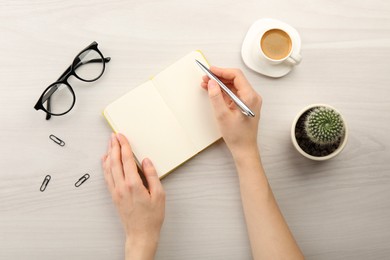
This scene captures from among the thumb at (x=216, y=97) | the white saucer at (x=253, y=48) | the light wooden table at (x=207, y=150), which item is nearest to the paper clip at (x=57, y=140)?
the light wooden table at (x=207, y=150)

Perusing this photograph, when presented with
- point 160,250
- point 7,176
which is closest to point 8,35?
point 7,176

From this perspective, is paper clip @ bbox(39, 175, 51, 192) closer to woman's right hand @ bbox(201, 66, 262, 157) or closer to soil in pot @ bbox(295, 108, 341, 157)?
woman's right hand @ bbox(201, 66, 262, 157)

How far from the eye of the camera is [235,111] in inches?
34.0

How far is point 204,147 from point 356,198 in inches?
16.0

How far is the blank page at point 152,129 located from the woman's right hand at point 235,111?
0.10 m

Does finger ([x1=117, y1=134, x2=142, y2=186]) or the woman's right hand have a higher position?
the woman's right hand

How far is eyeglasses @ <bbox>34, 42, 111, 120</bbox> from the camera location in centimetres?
87

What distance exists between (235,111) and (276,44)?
0.61ft

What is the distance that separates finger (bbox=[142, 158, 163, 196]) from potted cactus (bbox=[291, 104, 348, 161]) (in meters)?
0.32

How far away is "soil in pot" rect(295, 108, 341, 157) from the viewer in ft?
2.87

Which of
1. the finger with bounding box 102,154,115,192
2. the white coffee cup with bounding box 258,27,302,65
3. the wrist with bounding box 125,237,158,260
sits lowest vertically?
the wrist with bounding box 125,237,158,260

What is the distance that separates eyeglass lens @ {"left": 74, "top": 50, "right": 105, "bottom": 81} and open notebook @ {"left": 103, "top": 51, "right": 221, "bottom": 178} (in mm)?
84

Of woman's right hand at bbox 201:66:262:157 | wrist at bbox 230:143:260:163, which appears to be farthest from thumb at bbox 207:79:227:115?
wrist at bbox 230:143:260:163

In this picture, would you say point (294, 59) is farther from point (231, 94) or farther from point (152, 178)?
point (152, 178)
